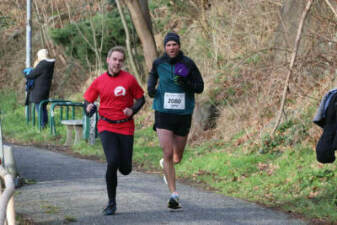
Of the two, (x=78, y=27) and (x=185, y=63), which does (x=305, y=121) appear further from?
(x=78, y=27)

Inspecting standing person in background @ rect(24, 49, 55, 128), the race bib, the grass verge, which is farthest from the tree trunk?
the race bib

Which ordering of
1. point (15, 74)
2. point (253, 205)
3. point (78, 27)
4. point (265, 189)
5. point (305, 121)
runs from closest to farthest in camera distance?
1. point (253, 205)
2. point (265, 189)
3. point (305, 121)
4. point (78, 27)
5. point (15, 74)

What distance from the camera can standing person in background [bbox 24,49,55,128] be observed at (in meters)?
17.4

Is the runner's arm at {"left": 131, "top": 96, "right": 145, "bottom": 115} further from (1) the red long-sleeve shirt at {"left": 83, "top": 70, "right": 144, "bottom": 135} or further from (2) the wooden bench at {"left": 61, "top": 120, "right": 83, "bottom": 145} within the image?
(2) the wooden bench at {"left": 61, "top": 120, "right": 83, "bottom": 145}

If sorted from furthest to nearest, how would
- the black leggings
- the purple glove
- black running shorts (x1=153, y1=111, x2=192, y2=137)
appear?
black running shorts (x1=153, y1=111, x2=192, y2=137), the purple glove, the black leggings

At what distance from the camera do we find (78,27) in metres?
25.5

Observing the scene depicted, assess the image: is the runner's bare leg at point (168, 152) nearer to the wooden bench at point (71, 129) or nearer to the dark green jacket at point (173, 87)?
the dark green jacket at point (173, 87)

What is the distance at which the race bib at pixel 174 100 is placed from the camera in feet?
26.1

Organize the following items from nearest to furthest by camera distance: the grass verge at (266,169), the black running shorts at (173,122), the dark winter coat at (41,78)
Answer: the black running shorts at (173,122)
the grass verge at (266,169)
the dark winter coat at (41,78)

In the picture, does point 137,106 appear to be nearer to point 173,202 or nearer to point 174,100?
point 174,100

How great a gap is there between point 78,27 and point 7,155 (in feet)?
53.1

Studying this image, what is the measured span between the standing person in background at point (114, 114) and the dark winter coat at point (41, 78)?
33.1 feet

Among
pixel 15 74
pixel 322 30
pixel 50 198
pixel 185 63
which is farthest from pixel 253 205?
pixel 15 74

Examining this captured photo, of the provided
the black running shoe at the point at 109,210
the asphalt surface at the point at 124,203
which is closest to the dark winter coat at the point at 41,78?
the asphalt surface at the point at 124,203
